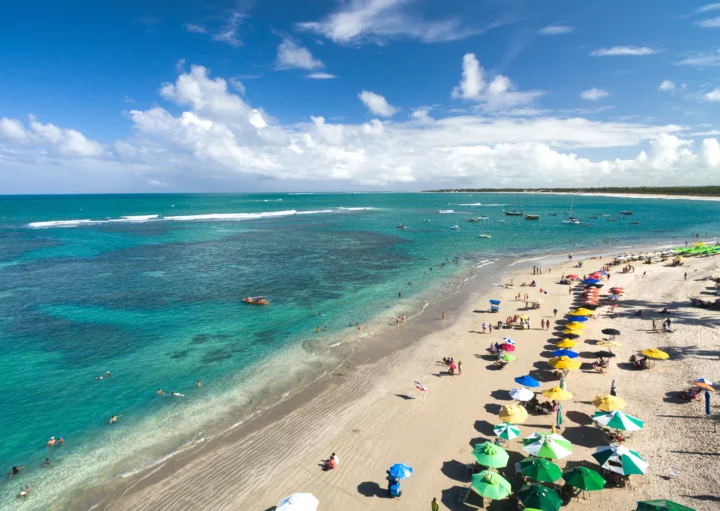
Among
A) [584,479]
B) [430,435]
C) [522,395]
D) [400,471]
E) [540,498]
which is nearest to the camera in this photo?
[540,498]

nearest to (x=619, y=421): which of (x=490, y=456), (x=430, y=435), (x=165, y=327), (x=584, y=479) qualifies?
(x=584, y=479)

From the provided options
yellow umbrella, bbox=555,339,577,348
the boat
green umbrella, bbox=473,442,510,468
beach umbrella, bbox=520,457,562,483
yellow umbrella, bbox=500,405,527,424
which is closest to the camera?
beach umbrella, bbox=520,457,562,483

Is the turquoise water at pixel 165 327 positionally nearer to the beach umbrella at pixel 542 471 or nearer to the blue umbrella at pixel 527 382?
the blue umbrella at pixel 527 382

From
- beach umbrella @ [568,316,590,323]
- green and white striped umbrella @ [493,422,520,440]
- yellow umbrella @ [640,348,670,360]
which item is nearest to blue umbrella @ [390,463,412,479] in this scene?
green and white striped umbrella @ [493,422,520,440]

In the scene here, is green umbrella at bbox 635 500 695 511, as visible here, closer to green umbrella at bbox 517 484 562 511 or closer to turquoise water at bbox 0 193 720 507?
green umbrella at bbox 517 484 562 511

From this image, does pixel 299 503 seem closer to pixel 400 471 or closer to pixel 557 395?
pixel 400 471

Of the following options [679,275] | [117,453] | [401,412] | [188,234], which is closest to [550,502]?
[401,412]

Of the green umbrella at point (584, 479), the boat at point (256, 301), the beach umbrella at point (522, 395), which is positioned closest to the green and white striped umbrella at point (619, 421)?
the beach umbrella at point (522, 395)
